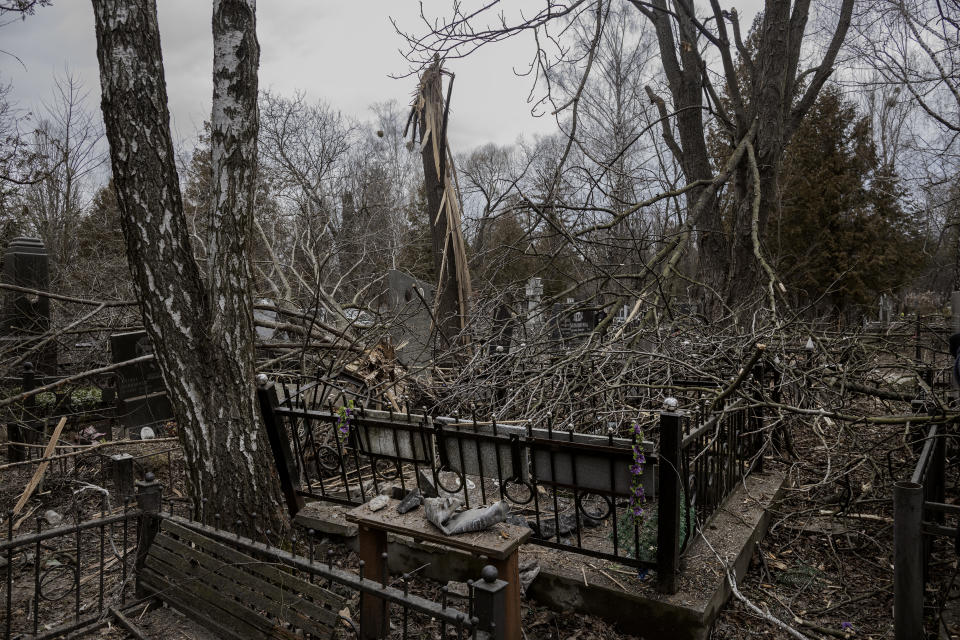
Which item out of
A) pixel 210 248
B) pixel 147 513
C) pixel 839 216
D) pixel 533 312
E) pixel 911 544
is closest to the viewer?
pixel 911 544

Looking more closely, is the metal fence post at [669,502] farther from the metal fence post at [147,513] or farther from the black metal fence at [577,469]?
the metal fence post at [147,513]

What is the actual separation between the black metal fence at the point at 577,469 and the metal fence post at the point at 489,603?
3.90 ft

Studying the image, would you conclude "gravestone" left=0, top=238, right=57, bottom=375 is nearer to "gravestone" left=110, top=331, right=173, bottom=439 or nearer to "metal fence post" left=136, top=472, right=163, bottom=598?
"gravestone" left=110, top=331, right=173, bottom=439

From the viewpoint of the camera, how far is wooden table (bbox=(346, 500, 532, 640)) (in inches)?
104

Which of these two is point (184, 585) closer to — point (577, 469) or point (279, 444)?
point (279, 444)

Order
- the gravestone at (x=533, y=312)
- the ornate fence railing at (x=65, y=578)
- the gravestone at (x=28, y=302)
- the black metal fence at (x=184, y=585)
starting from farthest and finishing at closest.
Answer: the gravestone at (x=28, y=302), the gravestone at (x=533, y=312), the ornate fence railing at (x=65, y=578), the black metal fence at (x=184, y=585)

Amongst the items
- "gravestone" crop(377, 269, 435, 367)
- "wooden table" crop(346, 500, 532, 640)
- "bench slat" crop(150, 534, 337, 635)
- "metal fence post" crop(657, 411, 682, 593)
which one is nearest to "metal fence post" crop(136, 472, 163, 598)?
"bench slat" crop(150, 534, 337, 635)

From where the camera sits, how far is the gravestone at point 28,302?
7.64 m

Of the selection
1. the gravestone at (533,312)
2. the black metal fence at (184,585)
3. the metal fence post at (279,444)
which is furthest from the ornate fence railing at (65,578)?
the gravestone at (533,312)

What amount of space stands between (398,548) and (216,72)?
3257 millimetres

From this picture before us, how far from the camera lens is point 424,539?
2.87 metres

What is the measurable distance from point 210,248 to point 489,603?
273cm

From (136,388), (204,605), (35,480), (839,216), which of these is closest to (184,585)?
(204,605)

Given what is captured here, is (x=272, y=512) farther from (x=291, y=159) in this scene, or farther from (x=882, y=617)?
(x=291, y=159)
